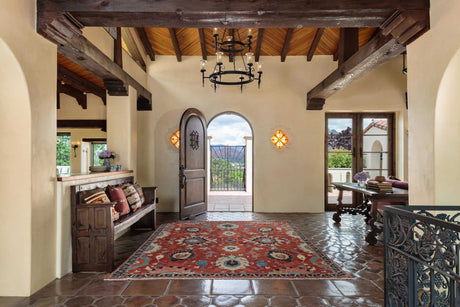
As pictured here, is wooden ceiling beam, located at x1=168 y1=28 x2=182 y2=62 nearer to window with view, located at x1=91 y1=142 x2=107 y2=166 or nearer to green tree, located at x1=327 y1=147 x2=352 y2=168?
green tree, located at x1=327 y1=147 x2=352 y2=168

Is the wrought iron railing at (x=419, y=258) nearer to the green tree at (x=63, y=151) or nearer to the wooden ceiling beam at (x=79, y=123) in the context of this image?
the wooden ceiling beam at (x=79, y=123)

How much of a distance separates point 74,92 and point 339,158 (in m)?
7.58

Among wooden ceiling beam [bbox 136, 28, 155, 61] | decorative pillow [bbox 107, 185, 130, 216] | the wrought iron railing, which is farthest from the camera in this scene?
wooden ceiling beam [bbox 136, 28, 155, 61]

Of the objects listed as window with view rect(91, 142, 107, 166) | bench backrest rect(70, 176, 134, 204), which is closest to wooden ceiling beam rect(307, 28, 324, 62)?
bench backrest rect(70, 176, 134, 204)

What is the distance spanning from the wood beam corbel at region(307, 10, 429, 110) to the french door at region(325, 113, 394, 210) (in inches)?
61.5

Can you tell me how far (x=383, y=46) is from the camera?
11.0 ft

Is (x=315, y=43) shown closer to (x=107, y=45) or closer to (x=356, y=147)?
(x=356, y=147)

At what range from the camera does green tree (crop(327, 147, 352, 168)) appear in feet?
22.4

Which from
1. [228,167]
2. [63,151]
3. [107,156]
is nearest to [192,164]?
[107,156]

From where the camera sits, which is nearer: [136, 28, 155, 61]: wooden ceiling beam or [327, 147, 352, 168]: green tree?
[136, 28, 155, 61]: wooden ceiling beam

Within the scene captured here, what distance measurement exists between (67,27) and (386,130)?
6855 millimetres

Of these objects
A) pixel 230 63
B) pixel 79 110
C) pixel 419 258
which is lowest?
Answer: pixel 419 258

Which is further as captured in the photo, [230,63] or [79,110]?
[79,110]

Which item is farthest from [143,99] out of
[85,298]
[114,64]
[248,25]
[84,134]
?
[84,134]
